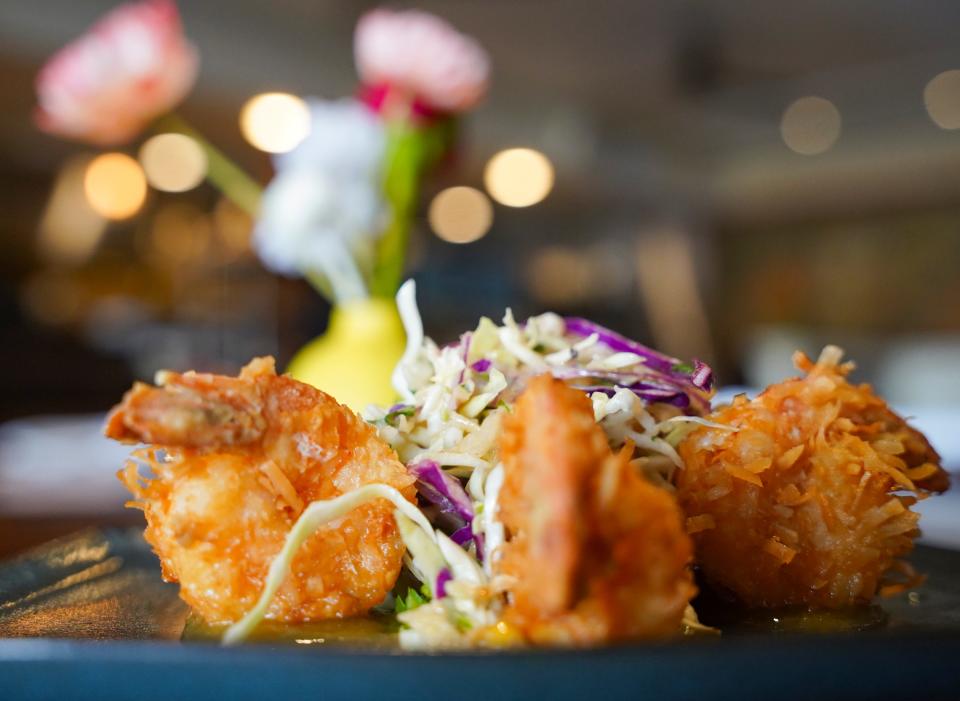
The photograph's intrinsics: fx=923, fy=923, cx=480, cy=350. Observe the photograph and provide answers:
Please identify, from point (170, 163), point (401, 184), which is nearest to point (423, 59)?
point (401, 184)

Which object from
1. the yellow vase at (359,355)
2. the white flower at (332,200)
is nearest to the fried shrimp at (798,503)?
the yellow vase at (359,355)

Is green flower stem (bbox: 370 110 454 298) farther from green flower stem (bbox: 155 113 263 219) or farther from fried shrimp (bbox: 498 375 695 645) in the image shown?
fried shrimp (bbox: 498 375 695 645)

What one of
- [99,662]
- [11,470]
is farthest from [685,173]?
[99,662]

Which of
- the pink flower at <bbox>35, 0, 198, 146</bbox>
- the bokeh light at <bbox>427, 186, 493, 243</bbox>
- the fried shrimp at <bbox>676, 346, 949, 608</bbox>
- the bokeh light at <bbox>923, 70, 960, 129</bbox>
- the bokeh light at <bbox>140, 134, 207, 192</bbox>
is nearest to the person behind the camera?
the fried shrimp at <bbox>676, 346, 949, 608</bbox>

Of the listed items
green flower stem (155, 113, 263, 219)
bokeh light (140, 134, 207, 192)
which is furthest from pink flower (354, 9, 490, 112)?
bokeh light (140, 134, 207, 192)

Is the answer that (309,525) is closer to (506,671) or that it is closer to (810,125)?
(506,671)

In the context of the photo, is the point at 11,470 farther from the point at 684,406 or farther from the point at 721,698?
the point at 721,698

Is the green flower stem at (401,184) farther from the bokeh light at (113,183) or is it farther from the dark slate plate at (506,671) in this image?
the bokeh light at (113,183)

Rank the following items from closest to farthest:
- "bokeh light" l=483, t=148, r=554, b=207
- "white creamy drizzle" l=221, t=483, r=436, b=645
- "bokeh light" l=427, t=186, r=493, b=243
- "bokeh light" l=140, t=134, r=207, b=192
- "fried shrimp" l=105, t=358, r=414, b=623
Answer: "white creamy drizzle" l=221, t=483, r=436, b=645 → "fried shrimp" l=105, t=358, r=414, b=623 → "bokeh light" l=140, t=134, r=207, b=192 → "bokeh light" l=483, t=148, r=554, b=207 → "bokeh light" l=427, t=186, r=493, b=243
